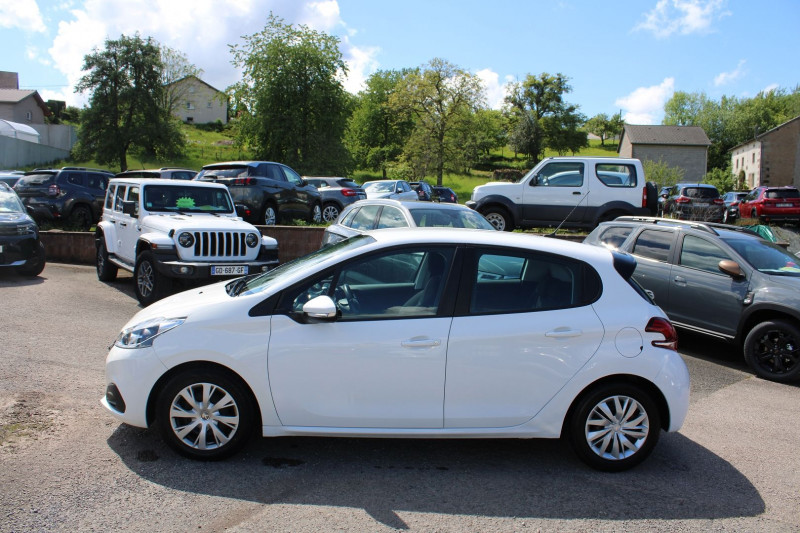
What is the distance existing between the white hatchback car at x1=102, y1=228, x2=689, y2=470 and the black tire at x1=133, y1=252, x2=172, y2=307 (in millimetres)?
5081

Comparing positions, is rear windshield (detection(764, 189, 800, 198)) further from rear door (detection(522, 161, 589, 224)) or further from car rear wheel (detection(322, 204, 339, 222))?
car rear wheel (detection(322, 204, 339, 222))

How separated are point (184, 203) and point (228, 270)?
2254 mm

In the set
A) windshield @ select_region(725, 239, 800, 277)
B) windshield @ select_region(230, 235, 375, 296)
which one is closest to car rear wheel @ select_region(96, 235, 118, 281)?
windshield @ select_region(230, 235, 375, 296)

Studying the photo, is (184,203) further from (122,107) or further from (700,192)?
(122,107)

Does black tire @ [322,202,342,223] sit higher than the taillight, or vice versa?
black tire @ [322,202,342,223]

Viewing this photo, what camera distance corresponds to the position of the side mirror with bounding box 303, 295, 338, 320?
392 cm

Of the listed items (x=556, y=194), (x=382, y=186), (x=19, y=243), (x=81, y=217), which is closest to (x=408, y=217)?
(x=556, y=194)

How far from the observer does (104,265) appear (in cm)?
1176

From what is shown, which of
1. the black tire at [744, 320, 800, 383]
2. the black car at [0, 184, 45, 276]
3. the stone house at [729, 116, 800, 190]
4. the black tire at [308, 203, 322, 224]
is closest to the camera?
the black tire at [744, 320, 800, 383]

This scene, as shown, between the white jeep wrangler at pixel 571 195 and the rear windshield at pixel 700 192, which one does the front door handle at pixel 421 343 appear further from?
the rear windshield at pixel 700 192

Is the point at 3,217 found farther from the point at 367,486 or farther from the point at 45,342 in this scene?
the point at 367,486

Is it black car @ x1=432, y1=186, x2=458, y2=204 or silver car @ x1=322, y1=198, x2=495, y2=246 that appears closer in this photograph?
silver car @ x1=322, y1=198, x2=495, y2=246

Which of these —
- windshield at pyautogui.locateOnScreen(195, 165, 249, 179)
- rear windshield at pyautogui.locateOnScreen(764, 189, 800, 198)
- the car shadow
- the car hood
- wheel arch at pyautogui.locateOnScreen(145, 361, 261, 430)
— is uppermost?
rear windshield at pyautogui.locateOnScreen(764, 189, 800, 198)

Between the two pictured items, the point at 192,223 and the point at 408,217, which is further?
the point at 192,223
